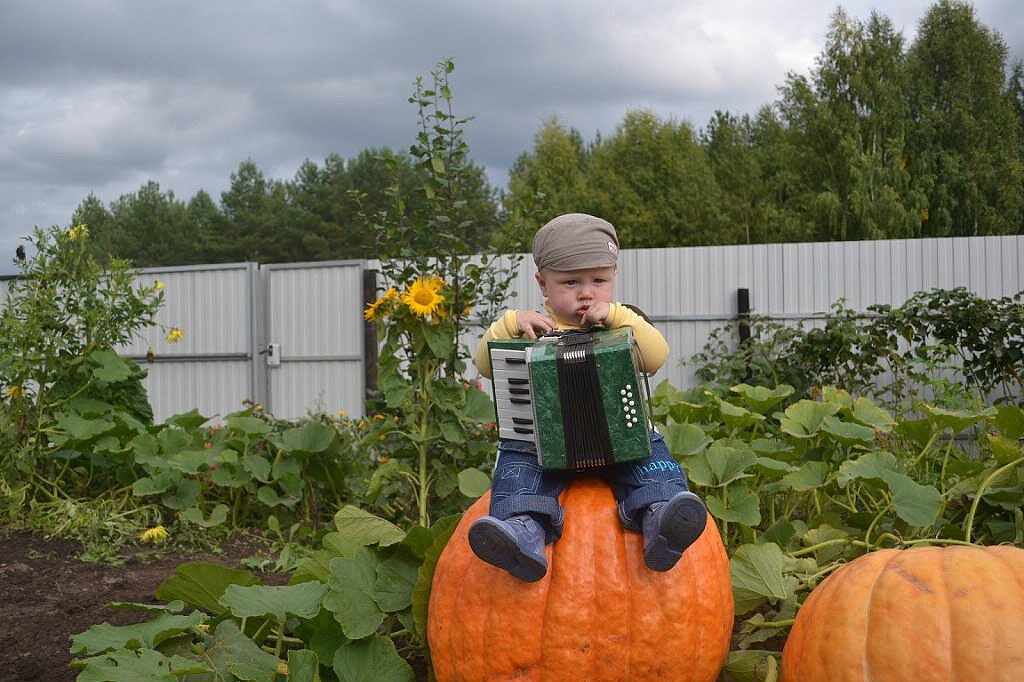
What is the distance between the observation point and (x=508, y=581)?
5.45 ft

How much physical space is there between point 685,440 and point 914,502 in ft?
2.21

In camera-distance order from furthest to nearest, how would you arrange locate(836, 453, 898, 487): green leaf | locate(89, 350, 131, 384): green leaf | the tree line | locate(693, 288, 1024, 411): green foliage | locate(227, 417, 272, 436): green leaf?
the tree line < locate(693, 288, 1024, 411): green foliage < locate(89, 350, 131, 384): green leaf < locate(227, 417, 272, 436): green leaf < locate(836, 453, 898, 487): green leaf

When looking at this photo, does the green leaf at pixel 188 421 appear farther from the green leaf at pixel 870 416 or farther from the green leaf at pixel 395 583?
the green leaf at pixel 870 416

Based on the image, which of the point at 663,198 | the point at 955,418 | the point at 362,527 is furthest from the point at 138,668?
the point at 663,198

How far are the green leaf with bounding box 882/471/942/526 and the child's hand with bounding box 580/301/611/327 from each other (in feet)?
3.03

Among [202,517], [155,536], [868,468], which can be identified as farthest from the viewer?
[202,517]

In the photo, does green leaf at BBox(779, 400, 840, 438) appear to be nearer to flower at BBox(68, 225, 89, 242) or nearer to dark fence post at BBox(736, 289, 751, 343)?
flower at BBox(68, 225, 89, 242)

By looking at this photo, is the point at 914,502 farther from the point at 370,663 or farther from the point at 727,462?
the point at 370,663

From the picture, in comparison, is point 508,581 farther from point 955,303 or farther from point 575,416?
point 955,303

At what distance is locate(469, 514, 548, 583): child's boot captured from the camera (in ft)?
5.05

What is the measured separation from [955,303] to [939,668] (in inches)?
255

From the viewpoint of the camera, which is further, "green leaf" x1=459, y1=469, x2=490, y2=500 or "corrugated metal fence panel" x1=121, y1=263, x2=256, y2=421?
"corrugated metal fence panel" x1=121, y1=263, x2=256, y2=421

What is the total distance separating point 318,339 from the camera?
10406mm

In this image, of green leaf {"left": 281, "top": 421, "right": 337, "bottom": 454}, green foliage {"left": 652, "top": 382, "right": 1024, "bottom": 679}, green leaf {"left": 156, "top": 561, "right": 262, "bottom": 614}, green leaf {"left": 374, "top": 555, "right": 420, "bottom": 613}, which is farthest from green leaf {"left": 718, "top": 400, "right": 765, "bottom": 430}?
green leaf {"left": 281, "top": 421, "right": 337, "bottom": 454}
